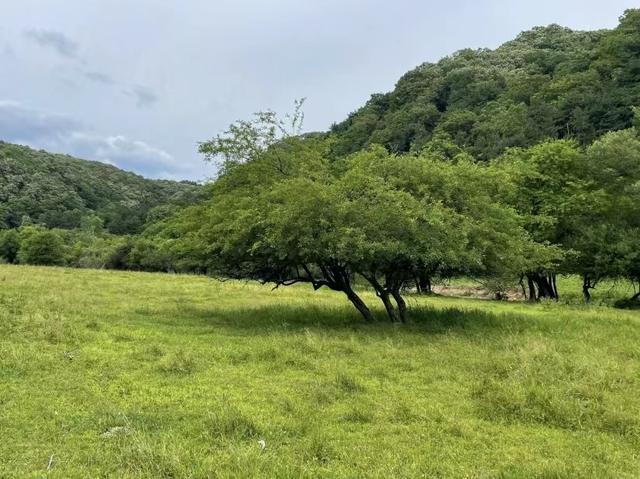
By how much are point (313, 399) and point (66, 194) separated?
152 meters

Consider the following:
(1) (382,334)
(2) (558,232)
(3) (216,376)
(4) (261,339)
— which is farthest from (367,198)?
(2) (558,232)

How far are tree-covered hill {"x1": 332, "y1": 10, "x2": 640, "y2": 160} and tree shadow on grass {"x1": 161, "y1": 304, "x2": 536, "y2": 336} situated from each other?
2666 cm

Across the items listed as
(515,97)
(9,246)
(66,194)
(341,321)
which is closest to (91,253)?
(9,246)

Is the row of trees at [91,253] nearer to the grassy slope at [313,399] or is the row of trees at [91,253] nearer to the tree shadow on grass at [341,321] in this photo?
the tree shadow on grass at [341,321]

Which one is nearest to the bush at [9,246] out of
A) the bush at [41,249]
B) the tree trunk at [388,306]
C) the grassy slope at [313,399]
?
the bush at [41,249]

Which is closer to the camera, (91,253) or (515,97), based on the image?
(91,253)

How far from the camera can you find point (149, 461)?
7.02m

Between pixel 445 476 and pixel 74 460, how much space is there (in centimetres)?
506

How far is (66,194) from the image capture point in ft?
475

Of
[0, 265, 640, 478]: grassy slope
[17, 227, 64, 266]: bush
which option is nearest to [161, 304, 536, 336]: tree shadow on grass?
[0, 265, 640, 478]: grassy slope

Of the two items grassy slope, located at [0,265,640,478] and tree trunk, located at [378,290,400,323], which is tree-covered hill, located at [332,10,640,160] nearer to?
tree trunk, located at [378,290,400,323]

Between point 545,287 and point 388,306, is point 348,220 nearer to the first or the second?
point 388,306

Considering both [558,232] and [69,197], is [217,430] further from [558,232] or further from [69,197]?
[69,197]

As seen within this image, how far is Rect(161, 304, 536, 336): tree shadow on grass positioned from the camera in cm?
2019
